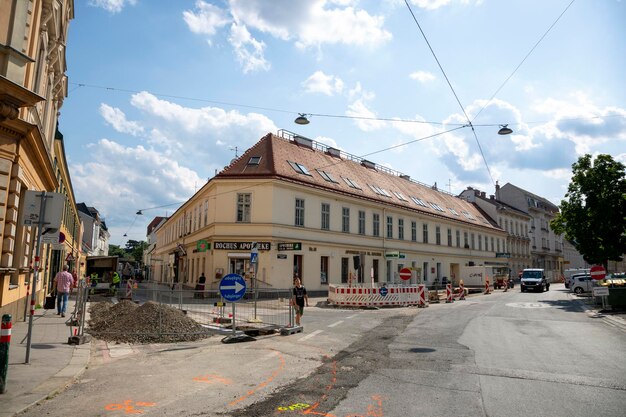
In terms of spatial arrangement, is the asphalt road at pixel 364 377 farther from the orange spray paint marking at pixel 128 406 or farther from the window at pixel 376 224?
the window at pixel 376 224

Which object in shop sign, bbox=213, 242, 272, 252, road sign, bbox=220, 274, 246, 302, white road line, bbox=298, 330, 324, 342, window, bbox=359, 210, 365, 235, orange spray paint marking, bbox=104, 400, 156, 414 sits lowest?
white road line, bbox=298, 330, 324, 342

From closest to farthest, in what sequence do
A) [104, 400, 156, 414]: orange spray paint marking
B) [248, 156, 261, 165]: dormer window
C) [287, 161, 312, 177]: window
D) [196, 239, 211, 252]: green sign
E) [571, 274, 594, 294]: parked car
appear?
[104, 400, 156, 414]: orange spray paint marking < [196, 239, 211, 252]: green sign < [248, 156, 261, 165]: dormer window < [287, 161, 312, 177]: window < [571, 274, 594, 294]: parked car

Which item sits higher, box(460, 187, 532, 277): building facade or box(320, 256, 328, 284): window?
box(460, 187, 532, 277): building facade

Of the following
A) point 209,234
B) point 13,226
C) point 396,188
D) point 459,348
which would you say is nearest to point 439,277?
point 396,188

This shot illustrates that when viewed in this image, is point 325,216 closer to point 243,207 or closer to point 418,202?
point 243,207

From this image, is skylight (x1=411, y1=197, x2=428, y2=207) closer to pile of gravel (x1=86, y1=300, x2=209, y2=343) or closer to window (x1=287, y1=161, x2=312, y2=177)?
window (x1=287, y1=161, x2=312, y2=177)

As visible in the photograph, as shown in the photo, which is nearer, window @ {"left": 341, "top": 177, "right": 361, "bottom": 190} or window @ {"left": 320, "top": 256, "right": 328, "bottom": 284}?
window @ {"left": 320, "top": 256, "right": 328, "bottom": 284}

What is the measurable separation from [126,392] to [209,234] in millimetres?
24232

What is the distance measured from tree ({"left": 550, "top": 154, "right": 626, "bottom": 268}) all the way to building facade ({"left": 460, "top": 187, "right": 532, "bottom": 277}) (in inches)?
1450

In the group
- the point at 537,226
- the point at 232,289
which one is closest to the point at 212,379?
the point at 232,289

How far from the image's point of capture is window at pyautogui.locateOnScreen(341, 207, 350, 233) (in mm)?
34000

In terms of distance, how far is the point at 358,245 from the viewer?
34969 millimetres

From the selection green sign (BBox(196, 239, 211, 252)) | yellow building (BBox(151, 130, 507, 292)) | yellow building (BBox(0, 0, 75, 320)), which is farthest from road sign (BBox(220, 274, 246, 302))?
green sign (BBox(196, 239, 211, 252))

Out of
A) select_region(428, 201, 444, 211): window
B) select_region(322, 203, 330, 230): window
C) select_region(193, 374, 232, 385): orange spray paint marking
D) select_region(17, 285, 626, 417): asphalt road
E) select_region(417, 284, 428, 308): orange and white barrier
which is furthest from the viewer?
select_region(428, 201, 444, 211): window
